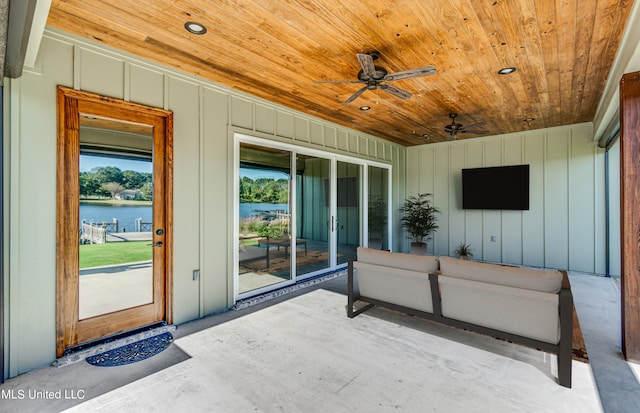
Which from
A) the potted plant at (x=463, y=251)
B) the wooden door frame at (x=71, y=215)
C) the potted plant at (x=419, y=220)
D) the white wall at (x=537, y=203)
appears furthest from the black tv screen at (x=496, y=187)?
the wooden door frame at (x=71, y=215)

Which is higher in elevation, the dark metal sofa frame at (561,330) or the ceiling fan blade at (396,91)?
the ceiling fan blade at (396,91)

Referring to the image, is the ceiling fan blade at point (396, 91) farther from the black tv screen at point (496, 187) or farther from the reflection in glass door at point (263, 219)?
the black tv screen at point (496, 187)

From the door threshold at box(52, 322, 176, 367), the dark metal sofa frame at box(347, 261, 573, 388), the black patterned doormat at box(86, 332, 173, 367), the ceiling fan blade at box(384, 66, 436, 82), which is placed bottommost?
the black patterned doormat at box(86, 332, 173, 367)

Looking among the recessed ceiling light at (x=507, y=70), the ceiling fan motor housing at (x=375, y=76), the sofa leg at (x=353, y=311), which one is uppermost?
the recessed ceiling light at (x=507, y=70)

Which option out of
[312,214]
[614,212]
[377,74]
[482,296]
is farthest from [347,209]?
[614,212]

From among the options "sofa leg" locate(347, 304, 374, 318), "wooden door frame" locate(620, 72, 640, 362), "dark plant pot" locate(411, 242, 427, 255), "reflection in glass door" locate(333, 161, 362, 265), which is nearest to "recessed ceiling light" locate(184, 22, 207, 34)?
"sofa leg" locate(347, 304, 374, 318)

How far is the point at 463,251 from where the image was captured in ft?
21.7

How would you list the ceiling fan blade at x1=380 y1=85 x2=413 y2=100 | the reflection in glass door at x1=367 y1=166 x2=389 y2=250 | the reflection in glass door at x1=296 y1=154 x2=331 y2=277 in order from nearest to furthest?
the ceiling fan blade at x1=380 y1=85 x2=413 y2=100, the reflection in glass door at x1=296 y1=154 x2=331 y2=277, the reflection in glass door at x1=367 y1=166 x2=389 y2=250

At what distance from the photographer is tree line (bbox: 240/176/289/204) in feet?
13.3

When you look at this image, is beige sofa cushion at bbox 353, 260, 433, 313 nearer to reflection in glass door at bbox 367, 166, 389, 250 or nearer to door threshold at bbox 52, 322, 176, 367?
door threshold at bbox 52, 322, 176, 367

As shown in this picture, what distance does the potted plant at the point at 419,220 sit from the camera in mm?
7047

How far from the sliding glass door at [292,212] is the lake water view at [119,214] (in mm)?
1125

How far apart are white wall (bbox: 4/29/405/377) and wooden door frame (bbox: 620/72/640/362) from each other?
383cm

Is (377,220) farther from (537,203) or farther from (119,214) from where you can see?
(119,214)
